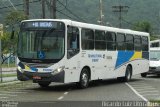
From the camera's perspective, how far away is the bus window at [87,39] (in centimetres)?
2170

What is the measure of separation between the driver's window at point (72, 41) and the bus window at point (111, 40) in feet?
12.6

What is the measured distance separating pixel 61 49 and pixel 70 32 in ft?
3.36

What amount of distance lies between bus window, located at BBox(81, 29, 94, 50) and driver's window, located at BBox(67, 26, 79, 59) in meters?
0.68

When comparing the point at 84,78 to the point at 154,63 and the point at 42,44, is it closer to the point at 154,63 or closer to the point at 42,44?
the point at 42,44

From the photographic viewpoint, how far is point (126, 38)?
89.8 feet

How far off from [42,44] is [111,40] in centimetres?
596

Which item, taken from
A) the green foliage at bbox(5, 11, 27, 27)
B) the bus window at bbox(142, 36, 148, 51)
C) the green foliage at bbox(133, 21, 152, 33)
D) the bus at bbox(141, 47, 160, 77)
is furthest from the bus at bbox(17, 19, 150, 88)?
the green foliage at bbox(133, 21, 152, 33)

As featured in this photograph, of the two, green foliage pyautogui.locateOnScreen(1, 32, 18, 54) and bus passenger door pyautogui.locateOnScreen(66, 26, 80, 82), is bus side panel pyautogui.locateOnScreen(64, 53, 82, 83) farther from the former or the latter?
green foliage pyautogui.locateOnScreen(1, 32, 18, 54)

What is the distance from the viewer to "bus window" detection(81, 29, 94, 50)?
21.7 m

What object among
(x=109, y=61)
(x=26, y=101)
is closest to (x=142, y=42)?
(x=109, y=61)

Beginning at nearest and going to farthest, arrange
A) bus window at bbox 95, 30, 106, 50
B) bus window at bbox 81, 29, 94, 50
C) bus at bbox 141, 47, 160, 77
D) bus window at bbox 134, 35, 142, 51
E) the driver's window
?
1. the driver's window
2. bus window at bbox 81, 29, 94, 50
3. bus window at bbox 95, 30, 106, 50
4. bus window at bbox 134, 35, 142, 51
5. bus at bbox 141, 47, 160, 77

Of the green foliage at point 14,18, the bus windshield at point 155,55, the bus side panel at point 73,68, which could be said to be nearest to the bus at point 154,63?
the bus windshield at point 155,55

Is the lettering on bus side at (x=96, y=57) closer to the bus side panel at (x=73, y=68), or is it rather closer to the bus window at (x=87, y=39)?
the bus window at (x=87, y=39)

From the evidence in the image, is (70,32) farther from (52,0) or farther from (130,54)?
(52,0)
